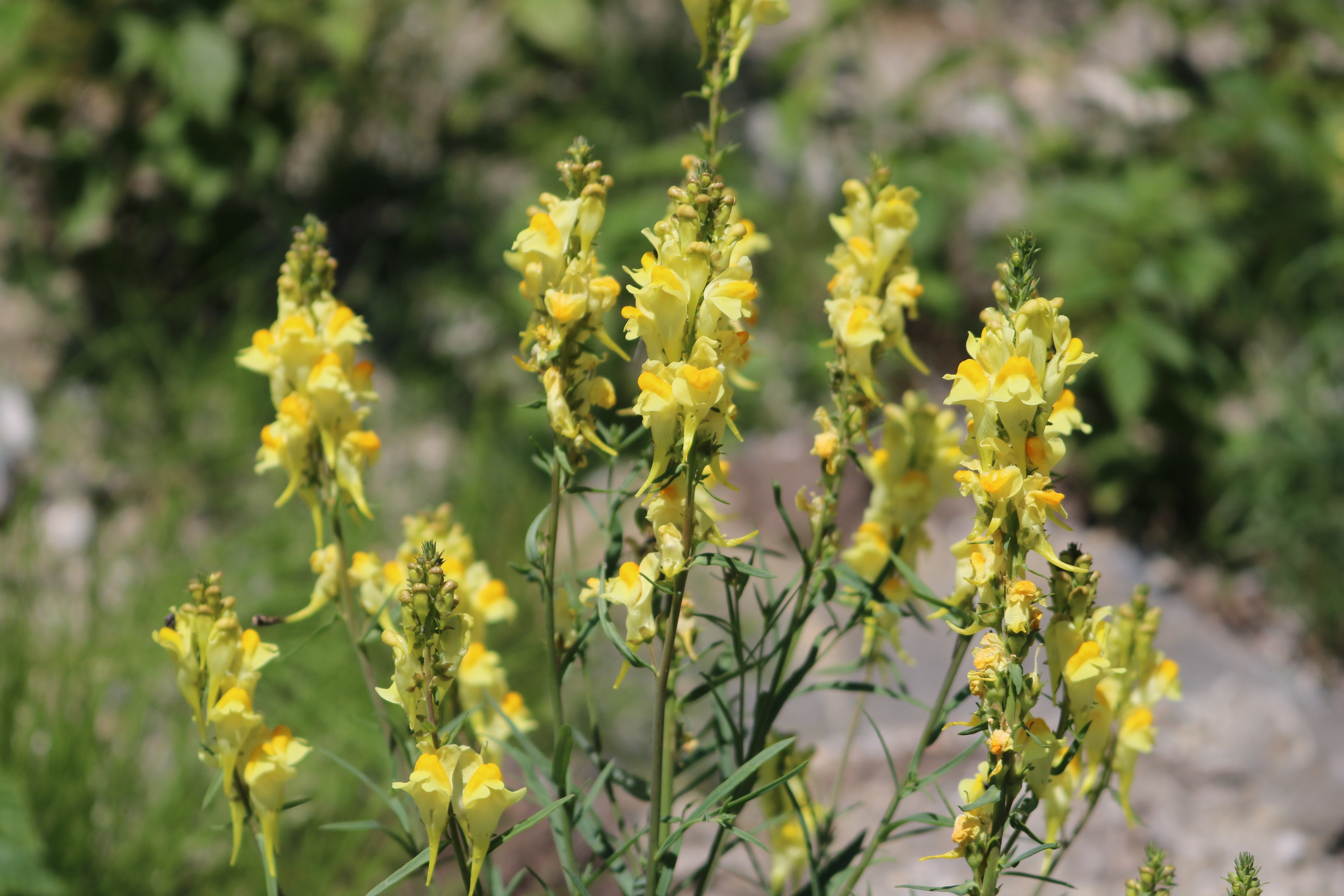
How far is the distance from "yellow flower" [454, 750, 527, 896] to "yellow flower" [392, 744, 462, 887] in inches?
0.5

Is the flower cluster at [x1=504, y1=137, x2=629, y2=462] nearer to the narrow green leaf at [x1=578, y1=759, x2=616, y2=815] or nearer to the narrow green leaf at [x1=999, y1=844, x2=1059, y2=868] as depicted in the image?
the narrow green leaf at [x1=578, y1=759, x2=616, y2=815]

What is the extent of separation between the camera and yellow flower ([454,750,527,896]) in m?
0.83

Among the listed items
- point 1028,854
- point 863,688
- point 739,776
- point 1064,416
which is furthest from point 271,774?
point 1064,416

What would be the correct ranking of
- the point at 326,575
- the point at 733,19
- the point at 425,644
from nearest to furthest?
the point at 425,644 < the point at 733,19 < the point at 326,575

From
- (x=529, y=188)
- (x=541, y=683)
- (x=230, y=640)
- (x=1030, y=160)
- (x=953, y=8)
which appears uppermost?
(x=953, y=8)

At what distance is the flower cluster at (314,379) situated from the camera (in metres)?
1.05

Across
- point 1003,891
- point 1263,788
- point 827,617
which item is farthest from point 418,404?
point 1263,788

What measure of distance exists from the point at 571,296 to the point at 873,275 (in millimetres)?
363

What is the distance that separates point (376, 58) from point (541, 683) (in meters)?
2.79

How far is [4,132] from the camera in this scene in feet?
14.3

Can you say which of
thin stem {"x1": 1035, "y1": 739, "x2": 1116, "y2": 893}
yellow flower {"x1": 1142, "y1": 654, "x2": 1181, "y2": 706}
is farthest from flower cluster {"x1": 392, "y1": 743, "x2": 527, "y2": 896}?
yellow flower {"x1": 1142, "y1": 654, "x2": 1181, "y2": 706}

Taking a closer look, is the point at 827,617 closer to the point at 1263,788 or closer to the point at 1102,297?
the point at 1263,788

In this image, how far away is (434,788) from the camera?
0.81m

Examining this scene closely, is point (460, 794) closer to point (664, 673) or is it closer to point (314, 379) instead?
point (664, 673)
